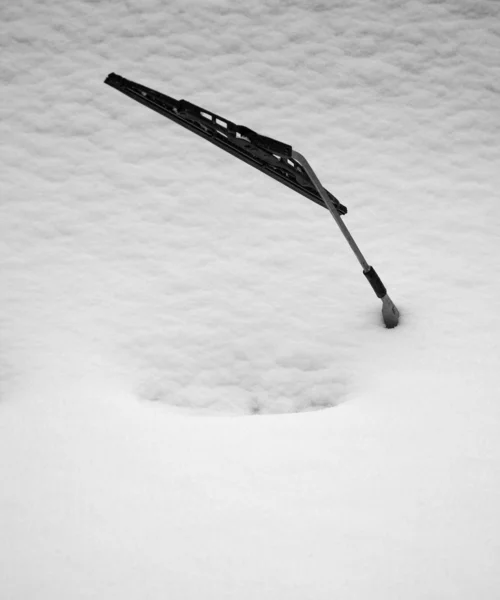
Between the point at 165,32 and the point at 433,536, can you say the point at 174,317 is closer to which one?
the point at 433,536

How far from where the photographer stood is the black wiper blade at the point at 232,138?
331 cm

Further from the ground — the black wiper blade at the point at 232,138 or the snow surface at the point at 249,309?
the black wiper blade at the point at 232,138

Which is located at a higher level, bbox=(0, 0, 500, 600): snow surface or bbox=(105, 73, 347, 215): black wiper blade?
bbox=(105, 73, 347, 215): black wiper blade

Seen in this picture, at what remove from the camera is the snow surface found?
8.42 feet

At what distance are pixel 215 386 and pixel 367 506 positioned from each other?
147cm

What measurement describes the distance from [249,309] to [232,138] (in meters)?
1.30

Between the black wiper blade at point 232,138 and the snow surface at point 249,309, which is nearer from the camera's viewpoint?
the snow surface at point 249,309

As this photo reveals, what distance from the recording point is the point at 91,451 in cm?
316

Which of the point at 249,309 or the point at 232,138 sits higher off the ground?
the point at 232,138

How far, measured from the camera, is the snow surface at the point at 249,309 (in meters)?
2.57

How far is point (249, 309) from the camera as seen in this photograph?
4.32 metres

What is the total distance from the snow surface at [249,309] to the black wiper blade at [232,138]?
104 centimetres

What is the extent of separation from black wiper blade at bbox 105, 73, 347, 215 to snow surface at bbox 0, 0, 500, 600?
104 cm

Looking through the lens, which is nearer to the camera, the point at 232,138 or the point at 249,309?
the point at 232,138
